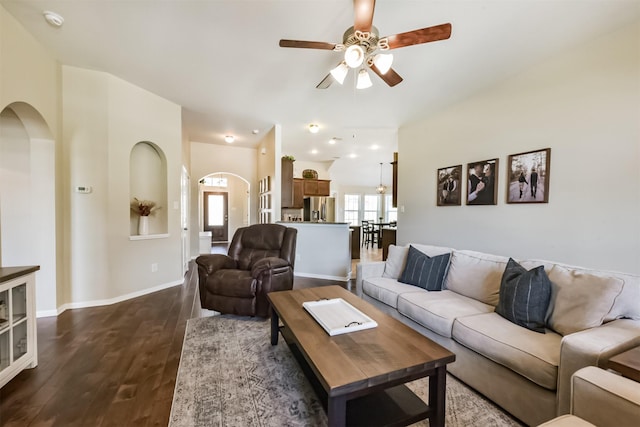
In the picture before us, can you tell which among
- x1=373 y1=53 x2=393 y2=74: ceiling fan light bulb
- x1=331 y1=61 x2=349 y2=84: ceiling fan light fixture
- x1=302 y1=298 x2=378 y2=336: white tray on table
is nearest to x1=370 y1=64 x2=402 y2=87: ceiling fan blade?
x1=373 y1=53 x2=393 y2=74: ceiling fan light bulb

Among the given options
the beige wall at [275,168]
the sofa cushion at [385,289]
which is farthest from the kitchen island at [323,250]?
the sofa cushion at [385,289]

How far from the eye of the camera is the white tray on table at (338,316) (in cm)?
162

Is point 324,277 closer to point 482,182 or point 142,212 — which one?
point 482,182

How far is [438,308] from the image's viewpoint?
2.07 meters

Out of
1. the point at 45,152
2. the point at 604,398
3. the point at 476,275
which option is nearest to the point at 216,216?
the point at 45,152

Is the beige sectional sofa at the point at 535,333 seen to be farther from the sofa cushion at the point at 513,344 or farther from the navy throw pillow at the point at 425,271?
the navy throw pillow at the point at 425,271

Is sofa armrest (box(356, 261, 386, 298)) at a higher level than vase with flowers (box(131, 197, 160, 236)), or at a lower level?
lower

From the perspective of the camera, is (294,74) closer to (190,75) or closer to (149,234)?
(190,75)

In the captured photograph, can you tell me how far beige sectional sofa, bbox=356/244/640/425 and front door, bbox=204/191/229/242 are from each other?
9.40 metres

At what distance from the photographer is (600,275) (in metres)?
1.65

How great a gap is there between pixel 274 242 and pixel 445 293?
2.00 meters

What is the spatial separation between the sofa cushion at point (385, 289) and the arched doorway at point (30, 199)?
347 centimetres

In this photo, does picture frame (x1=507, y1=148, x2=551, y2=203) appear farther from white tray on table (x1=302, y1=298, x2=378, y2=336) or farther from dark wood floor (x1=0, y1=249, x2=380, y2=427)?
dark wood floor (x1=0, y1=249, x2=380, y2=427)

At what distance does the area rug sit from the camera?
1.53 metres
